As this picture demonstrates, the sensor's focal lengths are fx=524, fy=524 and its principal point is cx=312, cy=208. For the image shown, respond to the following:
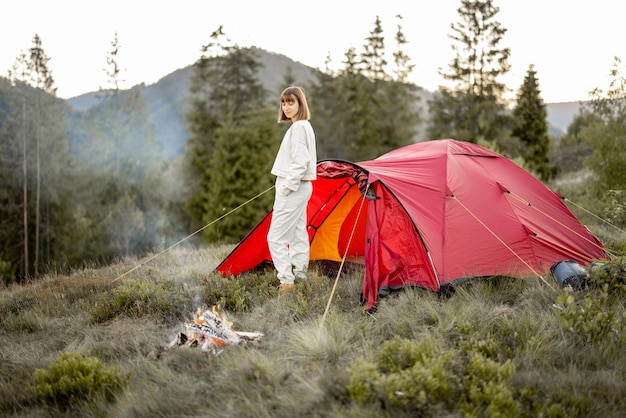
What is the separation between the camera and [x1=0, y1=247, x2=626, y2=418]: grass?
10.5ft

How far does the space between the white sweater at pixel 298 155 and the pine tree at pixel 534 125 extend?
2981 centimetres

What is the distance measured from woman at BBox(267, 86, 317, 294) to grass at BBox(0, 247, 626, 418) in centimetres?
40

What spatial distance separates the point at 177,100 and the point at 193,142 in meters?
47.5

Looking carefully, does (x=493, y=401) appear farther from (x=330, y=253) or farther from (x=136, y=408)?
(x=330, y=253)

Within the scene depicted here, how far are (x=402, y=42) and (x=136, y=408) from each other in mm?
34757

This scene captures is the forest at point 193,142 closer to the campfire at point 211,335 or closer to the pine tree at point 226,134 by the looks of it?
the pine tree at point 226,134

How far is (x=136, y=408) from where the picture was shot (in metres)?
3.39

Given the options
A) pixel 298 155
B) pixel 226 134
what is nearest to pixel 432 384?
pixel 298 155

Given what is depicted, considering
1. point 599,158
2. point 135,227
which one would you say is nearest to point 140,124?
point 135,227

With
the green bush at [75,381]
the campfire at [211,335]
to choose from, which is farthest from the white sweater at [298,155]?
the green bush at [75,381]

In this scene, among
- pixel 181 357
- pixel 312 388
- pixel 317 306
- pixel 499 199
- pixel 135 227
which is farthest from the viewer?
pixel 135 227

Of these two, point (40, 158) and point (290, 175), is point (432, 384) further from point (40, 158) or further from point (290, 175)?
point (40, 158)

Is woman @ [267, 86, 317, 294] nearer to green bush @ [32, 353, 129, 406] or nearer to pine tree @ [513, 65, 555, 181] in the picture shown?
green bush @ [32, 353, 129, 406]

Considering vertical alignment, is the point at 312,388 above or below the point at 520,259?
below
